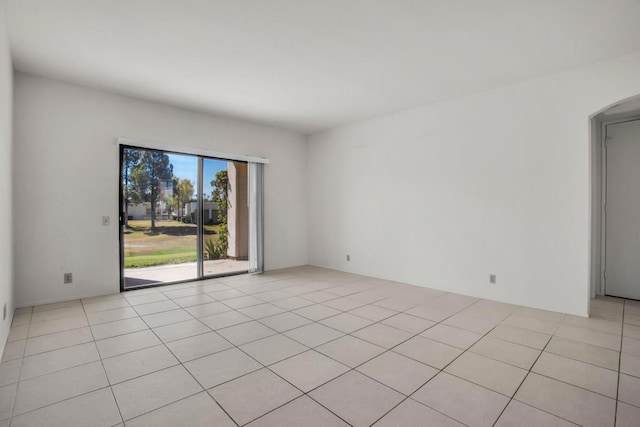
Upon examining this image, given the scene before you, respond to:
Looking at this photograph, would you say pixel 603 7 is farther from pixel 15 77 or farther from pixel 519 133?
pixel 15 77

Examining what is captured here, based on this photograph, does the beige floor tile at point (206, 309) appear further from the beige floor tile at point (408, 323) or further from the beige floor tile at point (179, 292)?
the beige floor tile at point (408, 323)

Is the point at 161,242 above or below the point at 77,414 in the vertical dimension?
Answer: above

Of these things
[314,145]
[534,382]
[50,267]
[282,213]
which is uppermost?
[314,145]

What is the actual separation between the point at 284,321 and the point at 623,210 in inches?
181

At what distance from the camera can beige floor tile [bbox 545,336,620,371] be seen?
2330 millimetres

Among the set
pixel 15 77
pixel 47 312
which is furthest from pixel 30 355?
pixel 15 77

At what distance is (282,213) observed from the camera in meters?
6.08

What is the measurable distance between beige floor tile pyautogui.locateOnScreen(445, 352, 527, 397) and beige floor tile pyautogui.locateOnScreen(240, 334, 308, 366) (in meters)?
1.18

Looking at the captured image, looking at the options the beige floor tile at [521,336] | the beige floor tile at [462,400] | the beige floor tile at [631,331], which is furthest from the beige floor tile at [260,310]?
the beige floor tile at [631,331]

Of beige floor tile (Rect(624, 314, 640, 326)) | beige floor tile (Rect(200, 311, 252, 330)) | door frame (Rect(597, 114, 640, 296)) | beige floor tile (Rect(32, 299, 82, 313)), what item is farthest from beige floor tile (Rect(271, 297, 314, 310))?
door frame (Rect(597, 114, 640, 296))

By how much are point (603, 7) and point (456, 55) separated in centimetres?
109

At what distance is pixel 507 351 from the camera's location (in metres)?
2.52

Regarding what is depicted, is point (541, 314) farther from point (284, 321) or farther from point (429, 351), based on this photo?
point (284, 321)

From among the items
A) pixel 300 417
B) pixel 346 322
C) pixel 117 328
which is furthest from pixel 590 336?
pixel 117 328
